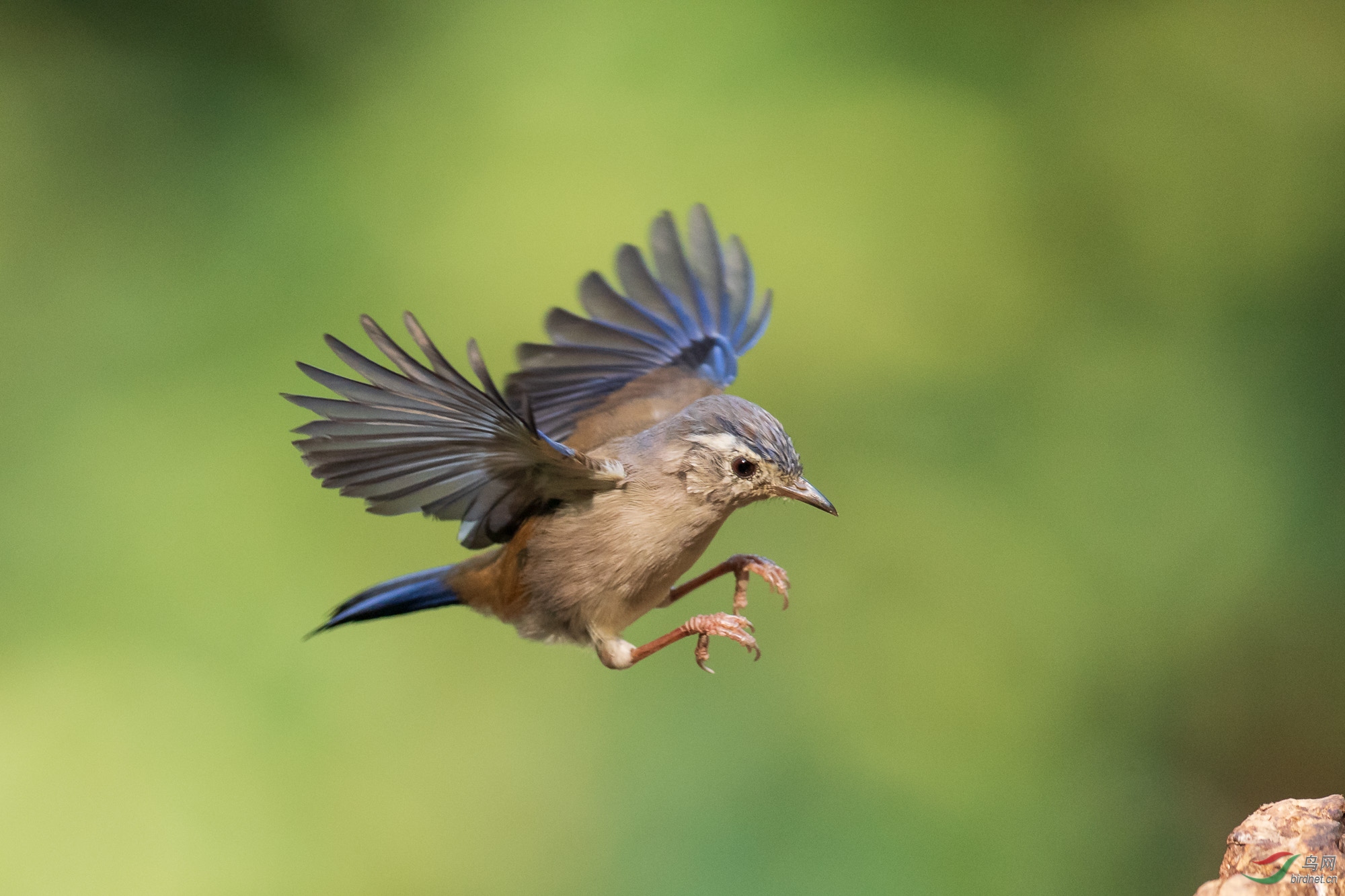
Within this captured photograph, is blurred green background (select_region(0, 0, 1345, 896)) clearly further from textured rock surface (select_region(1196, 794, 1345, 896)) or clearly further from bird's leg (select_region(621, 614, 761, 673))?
textured rock surface (select_region(1196, 794, 1345, 896))

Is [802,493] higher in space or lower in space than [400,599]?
higher

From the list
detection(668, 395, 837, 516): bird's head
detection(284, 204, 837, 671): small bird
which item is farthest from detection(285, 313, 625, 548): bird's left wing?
detection(668, 395, 837, 516): bird's head

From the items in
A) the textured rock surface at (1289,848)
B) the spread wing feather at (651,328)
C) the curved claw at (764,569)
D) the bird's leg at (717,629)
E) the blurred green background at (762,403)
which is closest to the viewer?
the textured rock surface at (1289,848)

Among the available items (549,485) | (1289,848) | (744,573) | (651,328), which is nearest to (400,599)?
(549,485)

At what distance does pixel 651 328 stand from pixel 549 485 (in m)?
0.61

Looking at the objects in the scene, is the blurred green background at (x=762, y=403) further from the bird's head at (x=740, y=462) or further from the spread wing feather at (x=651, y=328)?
the bird's head at (x=740, y=462)

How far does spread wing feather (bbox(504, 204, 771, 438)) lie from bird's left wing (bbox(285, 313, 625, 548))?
378 mm

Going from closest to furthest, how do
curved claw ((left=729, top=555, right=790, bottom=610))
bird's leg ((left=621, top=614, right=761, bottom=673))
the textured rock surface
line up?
1. the textured rock surface
2. bird's leg ((left=621, top=614, right=761, bottom=673))
3. curved claw ((left=729, top=555, right=790, bottom=610))

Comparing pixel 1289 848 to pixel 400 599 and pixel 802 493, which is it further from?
pixel 400 599

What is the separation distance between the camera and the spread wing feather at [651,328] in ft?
6.57

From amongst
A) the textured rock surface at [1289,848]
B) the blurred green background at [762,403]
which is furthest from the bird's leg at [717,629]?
the blurred green background at [762,403]

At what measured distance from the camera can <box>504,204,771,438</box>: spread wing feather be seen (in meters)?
2.00

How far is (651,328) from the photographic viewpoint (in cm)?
209

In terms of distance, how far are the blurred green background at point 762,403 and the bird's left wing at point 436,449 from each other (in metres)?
1.25
